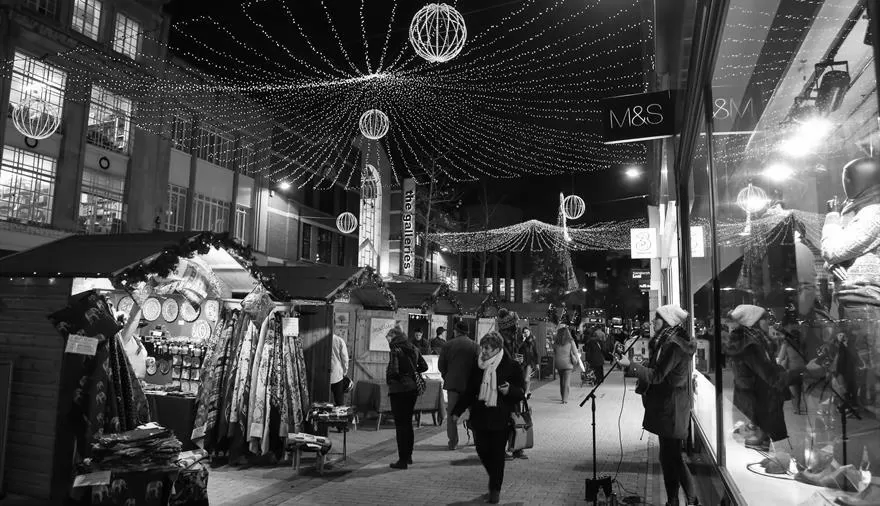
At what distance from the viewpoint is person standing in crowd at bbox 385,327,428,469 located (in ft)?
26.2

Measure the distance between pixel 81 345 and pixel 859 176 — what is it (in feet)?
20.3

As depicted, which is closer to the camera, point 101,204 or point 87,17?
point 87,17

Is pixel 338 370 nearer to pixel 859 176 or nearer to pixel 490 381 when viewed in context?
pixel 490 381

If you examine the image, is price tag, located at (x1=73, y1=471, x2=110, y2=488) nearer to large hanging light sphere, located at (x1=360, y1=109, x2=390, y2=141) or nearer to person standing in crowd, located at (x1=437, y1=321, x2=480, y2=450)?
person standing in crowd, located at (x1=437, y1=321, x2=480, y2=450)

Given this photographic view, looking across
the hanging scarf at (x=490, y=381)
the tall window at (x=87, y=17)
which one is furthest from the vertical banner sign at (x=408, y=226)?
the hanging scarf at (x=490, y=381)

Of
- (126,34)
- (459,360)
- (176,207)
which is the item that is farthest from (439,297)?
(126,34)

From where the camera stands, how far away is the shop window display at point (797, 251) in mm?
1903

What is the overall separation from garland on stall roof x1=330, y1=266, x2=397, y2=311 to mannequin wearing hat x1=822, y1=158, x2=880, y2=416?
858 centimetres

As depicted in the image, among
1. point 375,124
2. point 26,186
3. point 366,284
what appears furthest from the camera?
point 26,186

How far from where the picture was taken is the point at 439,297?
17406 millimetres

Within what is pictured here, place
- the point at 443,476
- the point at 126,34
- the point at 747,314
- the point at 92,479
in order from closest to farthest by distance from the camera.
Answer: the point at 747,314, the point at 92,479, the point at 443,476, the point at 126,34

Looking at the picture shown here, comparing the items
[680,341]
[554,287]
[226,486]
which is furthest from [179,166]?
[554,287]

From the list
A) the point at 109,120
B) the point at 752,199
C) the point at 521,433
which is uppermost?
the point at 109,120

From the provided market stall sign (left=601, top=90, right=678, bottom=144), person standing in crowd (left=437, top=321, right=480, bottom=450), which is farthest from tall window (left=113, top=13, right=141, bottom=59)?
market stall sign (left=601, top=90, right=678, bottom=144)
